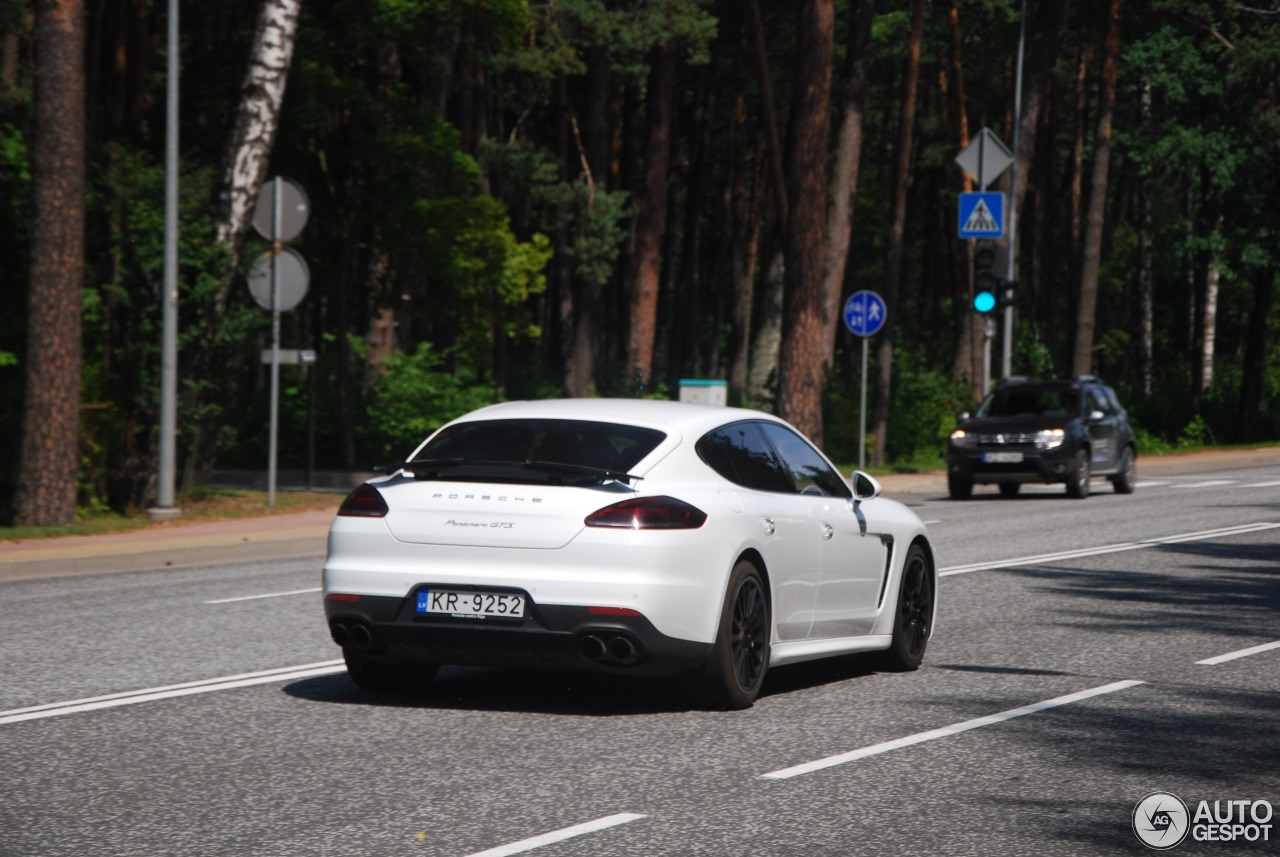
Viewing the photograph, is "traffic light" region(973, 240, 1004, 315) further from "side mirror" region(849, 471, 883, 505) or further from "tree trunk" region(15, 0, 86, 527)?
"side mirror" region(849, 471, 883, 505)

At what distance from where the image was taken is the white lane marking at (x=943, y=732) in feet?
24.8

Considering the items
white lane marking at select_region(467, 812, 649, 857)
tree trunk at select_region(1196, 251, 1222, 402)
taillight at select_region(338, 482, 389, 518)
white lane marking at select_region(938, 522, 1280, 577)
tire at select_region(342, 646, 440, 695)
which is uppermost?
tree trunk at select_region(1196, 251, 1222, 402)

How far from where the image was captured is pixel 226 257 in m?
22.3

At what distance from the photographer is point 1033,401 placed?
28.8 metres

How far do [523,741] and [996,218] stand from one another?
26.2 m

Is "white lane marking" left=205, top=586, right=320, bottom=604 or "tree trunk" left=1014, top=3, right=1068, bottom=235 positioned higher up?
"tree trunk" left=1014, top=3, right=1068, bottom=235

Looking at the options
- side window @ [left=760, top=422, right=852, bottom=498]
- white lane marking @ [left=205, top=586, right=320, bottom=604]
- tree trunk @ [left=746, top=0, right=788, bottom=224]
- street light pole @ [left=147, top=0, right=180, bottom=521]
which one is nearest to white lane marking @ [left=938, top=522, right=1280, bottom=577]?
white lane marking @ [left=205, top=586, right=320, bottom=604]

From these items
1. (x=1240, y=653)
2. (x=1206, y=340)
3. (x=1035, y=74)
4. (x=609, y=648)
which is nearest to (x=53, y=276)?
(x=609, y=648)

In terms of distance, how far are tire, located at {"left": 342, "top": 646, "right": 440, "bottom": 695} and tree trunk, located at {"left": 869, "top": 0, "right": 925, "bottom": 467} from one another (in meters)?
28.7

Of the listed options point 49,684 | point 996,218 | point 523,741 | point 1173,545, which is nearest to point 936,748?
point 523,741

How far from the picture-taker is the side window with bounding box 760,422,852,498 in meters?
10.1

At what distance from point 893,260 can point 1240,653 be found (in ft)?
112

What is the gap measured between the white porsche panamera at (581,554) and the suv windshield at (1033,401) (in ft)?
63.6

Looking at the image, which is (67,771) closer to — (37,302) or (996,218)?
(37,302)
